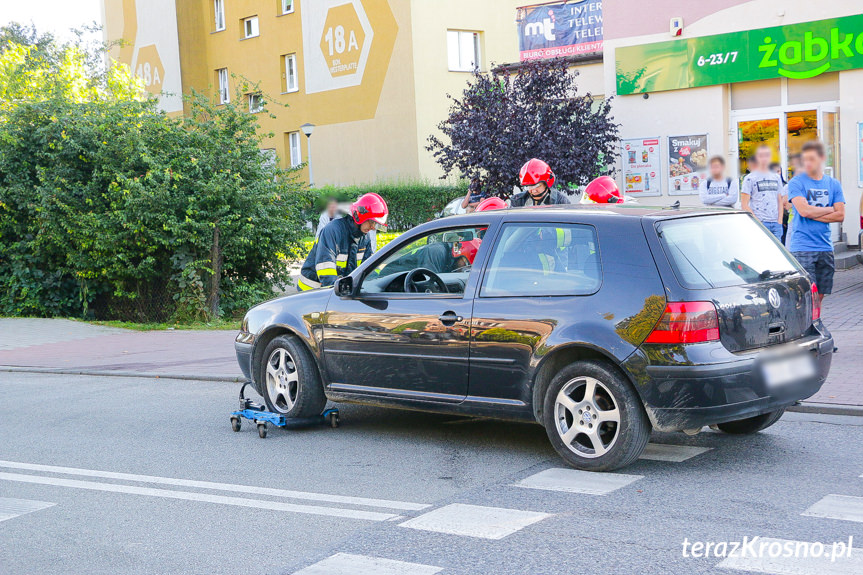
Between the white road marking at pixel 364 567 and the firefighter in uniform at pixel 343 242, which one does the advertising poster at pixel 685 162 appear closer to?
the firefighter in uniform at pixel 343 242

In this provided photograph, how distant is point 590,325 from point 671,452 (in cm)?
115

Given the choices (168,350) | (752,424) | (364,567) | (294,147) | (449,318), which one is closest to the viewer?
(364,567)

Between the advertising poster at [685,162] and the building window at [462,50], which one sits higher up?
the building window at [462,50]

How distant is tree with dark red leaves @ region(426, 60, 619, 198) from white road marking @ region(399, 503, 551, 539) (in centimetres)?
1452

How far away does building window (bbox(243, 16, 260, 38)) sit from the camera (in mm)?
39959

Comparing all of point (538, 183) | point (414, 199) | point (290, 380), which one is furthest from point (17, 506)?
point (414, 199)

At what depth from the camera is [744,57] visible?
58.9 feet

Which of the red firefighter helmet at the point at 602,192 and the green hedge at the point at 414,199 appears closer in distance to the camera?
the red firefighter helmet at the point at 602,192

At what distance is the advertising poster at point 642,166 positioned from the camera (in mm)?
19234

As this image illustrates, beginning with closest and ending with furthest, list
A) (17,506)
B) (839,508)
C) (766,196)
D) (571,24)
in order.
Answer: (839,508) → (17,506) → (766,196) → (571,24)

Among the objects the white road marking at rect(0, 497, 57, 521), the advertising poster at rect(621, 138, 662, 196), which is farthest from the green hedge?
the white road marking at rect(0, 497, 57, 521)

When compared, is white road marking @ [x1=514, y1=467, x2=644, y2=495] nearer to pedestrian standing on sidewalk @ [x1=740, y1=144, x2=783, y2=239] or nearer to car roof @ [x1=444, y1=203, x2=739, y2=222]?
car roof @ [x1=444, y1=203, x2=739, y2=222]

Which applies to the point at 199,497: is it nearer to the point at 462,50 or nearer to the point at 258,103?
the point at 258,103

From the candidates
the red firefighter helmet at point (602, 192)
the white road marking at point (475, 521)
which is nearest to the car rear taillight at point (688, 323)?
the white road marking at point (475, 521)
